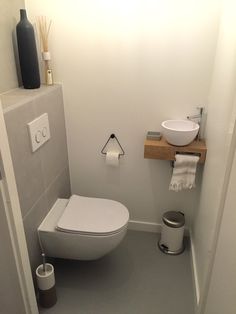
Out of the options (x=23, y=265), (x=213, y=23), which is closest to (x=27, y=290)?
(x=23, y=265)

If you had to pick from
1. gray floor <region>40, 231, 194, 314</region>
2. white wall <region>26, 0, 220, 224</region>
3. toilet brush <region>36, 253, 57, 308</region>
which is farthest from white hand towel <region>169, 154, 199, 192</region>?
toilet brush <region>36, 253, 57, 308</region>

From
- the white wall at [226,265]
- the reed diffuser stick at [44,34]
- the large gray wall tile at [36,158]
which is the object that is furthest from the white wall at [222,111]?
the reed diffuser stick at [44,34]

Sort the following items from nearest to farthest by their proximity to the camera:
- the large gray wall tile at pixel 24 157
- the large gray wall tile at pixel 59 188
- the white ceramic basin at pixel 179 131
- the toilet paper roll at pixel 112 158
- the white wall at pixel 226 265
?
the white wall at pixel 226 265 < the large gray wall tile at pixel 24 157 < the white ceramic basin at pixel 179 131 < the large gray wall tile at pixel 59 188 < the toilet paper roll at pixel 112 158

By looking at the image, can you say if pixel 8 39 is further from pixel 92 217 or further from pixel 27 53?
pixel 92 217

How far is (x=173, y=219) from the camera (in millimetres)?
2031

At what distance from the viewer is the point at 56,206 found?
1.80 m

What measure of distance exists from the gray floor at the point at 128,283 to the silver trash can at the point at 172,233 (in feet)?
0.17

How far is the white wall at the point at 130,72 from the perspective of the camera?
158 cm

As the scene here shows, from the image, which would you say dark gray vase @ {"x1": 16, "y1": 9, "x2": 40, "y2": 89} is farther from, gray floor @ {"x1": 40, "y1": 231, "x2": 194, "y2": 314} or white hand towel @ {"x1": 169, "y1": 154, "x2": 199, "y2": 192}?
gray floor @ {"x1": 40, "y1": 231, "x2": 194, "y2": 314}

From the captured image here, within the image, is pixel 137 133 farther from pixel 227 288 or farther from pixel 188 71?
pixel 227 288

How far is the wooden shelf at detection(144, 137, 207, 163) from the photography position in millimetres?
1695

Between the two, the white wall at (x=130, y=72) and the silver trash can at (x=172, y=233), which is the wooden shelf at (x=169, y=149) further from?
the silver trash can at (x=172, y=233)

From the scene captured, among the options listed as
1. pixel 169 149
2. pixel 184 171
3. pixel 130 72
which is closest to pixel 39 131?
pixel 130 72

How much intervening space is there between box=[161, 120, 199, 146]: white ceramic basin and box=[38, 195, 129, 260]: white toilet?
0.58 m
